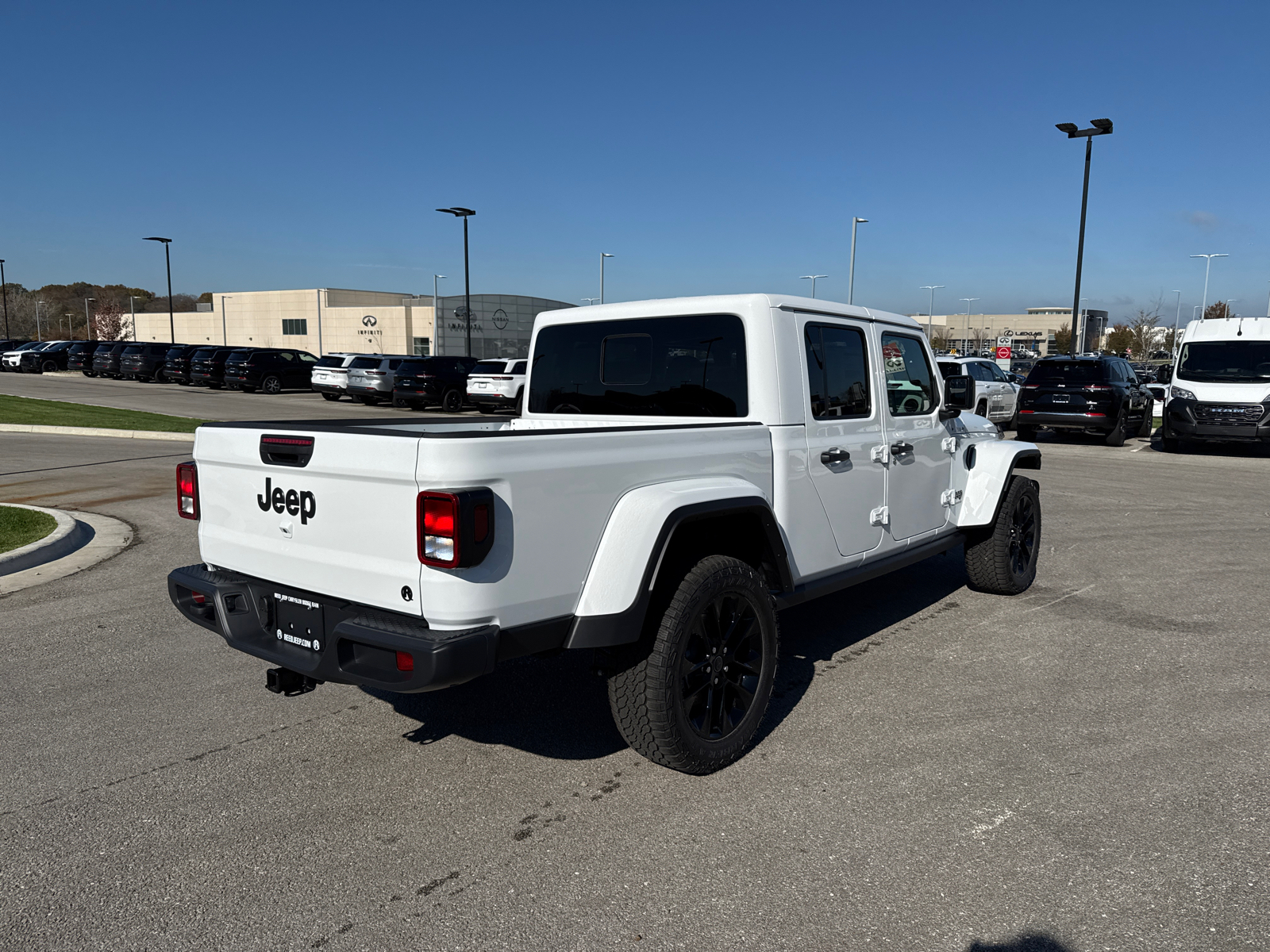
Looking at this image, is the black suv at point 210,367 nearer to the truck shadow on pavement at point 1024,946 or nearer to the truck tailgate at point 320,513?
the truck tailgate at point 320,513

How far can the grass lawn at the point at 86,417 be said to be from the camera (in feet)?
56.9

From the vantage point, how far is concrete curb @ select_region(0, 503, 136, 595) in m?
6.64

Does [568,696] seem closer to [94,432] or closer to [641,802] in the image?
[641,802]

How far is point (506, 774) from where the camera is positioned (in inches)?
149

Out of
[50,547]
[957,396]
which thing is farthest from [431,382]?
[957,396]

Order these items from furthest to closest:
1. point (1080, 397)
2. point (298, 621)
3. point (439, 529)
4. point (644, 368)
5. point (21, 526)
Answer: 1. point (1080, 397)
2. point (21, 526)
3. point (644, 368)
4. point (298, 621)
5. point (439, 529)

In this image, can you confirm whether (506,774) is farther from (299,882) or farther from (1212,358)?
(1212,358)

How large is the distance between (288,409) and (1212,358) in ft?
72.5

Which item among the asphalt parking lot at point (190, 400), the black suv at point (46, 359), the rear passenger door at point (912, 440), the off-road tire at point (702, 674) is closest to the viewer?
the off-road tire at point (702, 674)

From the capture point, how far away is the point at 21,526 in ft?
25.7

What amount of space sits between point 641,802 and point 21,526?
6.80 m

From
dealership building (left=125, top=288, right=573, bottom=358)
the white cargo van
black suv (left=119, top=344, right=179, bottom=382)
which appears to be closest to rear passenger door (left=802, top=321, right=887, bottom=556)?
the white cargo van

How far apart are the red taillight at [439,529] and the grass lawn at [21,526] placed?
5649mm

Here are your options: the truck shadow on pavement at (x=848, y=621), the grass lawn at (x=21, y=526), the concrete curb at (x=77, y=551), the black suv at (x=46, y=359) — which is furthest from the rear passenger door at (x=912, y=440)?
the black suv at (x=46, y=359)
